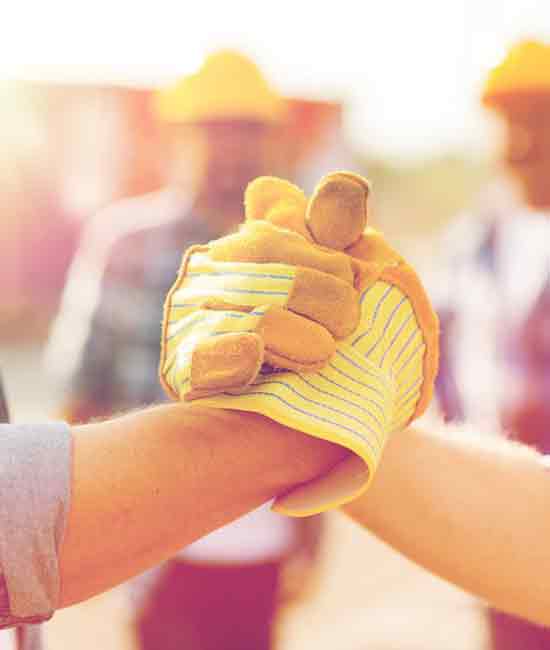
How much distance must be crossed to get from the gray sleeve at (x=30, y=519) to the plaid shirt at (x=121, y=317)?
8.39ft

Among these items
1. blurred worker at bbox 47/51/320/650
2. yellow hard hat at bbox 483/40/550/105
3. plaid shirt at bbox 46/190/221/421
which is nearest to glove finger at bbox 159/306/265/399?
blurred worker at bbox 47/51/320/650

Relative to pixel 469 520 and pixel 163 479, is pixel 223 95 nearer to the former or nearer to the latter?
pixel 469 520

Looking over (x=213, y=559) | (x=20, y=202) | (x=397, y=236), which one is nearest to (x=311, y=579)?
(x=213, y=559)

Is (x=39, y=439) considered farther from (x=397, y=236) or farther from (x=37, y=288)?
(x=397, y=236)

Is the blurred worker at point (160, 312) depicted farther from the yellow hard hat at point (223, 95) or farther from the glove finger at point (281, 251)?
the glove finger at point (281, 251)

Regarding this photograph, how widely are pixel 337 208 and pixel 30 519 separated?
51 cm

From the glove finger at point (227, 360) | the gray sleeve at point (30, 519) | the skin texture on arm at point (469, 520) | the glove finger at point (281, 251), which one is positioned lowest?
the skin texture on arm at point (469, 520)

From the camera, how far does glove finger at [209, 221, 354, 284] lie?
111cm

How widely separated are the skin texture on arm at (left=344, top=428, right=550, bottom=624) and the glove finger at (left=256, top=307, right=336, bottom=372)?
17.3 inches

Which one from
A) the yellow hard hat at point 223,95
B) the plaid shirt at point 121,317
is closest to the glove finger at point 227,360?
the plaid shirt at point 121,317

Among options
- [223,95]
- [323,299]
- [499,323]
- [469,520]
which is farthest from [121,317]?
[323,299]

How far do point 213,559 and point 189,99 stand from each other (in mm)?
2298

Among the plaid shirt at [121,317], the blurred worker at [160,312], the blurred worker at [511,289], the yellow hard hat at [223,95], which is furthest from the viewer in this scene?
the yellow hard hat at [223,95]

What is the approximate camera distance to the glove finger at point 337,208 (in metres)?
1.13
